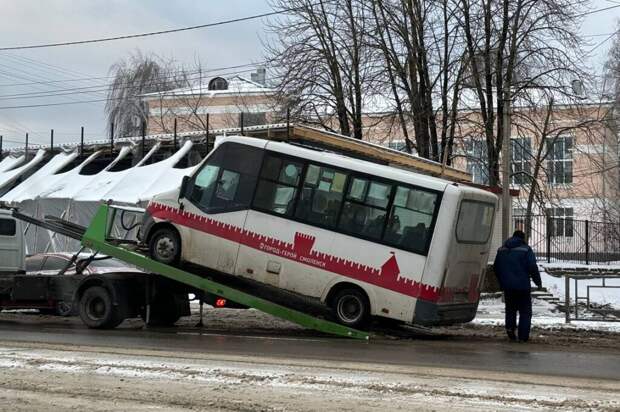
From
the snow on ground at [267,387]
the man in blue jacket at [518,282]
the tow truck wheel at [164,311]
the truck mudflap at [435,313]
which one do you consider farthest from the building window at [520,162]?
the snow on ground at [267,387]

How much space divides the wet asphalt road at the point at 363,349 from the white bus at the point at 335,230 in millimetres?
832

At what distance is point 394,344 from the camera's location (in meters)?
12.2

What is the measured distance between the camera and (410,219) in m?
12.6

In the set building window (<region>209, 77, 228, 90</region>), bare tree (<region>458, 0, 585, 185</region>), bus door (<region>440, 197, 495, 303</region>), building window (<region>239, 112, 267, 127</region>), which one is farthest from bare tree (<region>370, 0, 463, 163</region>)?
building window (<region>209, 77, 228, 90</region>)

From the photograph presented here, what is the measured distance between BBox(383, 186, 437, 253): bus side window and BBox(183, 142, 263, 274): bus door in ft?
8.31

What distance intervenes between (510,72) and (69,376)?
60.0 ft

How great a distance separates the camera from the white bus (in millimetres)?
12453

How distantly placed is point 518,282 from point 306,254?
3.71 metres

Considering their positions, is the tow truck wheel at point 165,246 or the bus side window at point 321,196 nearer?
the bus side window at point 321,196

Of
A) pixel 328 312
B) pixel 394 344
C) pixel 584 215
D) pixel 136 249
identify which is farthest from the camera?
pixel 584 215

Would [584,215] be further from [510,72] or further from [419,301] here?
[419,301]

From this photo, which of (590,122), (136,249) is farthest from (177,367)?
(590,122)

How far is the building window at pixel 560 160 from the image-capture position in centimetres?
3403

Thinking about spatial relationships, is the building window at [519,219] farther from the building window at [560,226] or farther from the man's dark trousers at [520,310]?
the man's dark trousers at [520,310]
